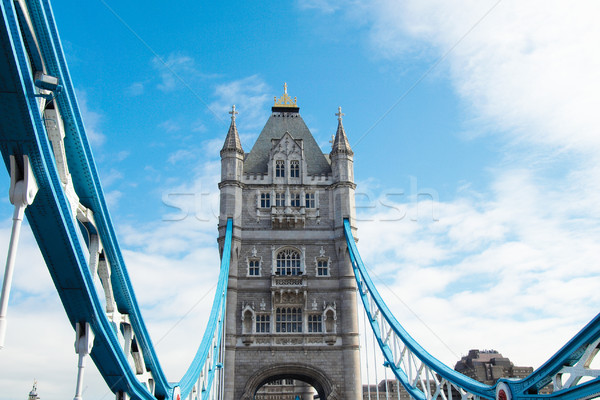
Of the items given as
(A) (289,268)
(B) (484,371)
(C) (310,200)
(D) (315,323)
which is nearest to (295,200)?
(C) (310,200)

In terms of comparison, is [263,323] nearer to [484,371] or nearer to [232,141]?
[232,141]

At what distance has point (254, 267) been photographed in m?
32.5

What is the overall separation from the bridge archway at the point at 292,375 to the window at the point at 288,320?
200cm

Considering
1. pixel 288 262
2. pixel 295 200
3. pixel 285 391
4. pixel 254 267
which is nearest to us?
pixel 254 267

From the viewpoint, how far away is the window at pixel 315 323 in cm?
3128

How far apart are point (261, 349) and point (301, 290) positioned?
3.88 metres

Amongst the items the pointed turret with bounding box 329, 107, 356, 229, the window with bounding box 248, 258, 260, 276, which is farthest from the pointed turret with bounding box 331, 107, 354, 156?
the window with bounding box 248, 258, 260, 276

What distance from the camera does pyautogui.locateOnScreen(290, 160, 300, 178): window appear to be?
1409 inches

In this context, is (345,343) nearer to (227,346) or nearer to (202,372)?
(227,346)

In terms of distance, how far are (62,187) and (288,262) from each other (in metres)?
22.8

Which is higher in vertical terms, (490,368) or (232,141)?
(232,141)

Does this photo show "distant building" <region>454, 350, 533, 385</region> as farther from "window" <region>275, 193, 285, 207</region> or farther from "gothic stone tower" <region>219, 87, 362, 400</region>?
"window" <region>275, 193, 285, 207</region>

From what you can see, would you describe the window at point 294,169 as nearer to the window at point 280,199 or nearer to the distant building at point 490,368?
the window at point 280,199

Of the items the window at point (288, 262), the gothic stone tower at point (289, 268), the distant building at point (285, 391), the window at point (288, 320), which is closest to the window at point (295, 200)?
the gothic stone tower at point (289, 268)
